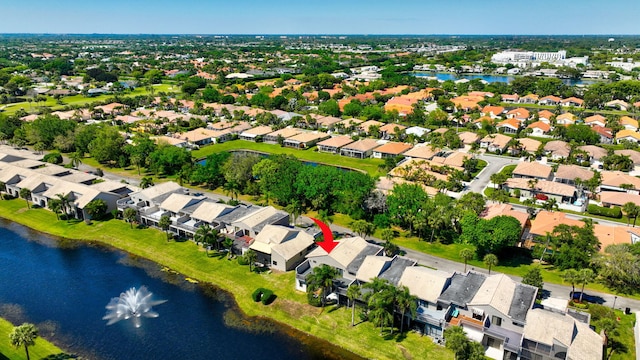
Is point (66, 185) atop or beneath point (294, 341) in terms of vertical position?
atop

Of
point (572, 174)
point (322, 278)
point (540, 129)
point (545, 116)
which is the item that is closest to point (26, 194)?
point (322, 278)

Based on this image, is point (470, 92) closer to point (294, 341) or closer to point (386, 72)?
point (386, 72)

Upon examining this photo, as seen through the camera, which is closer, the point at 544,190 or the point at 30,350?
the point at 30,350

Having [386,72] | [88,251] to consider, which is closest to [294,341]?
[88,251]

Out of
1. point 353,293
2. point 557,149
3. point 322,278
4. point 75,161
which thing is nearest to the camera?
point 353,293

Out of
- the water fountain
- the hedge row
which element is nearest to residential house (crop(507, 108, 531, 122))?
the hedge row

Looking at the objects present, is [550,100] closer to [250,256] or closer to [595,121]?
[595,121]
